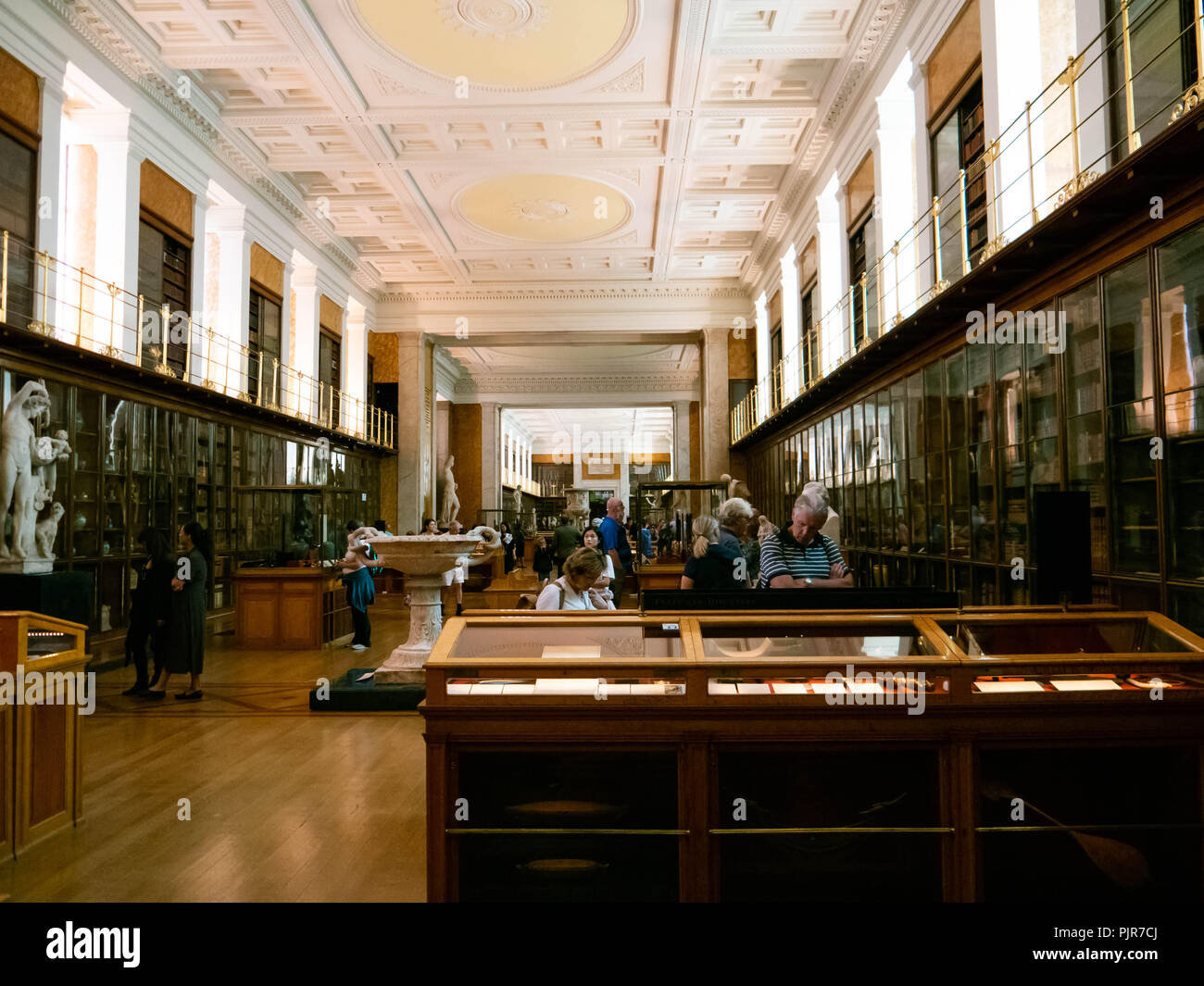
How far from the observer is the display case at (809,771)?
8.74 ft

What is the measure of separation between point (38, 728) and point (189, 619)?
3.20 meters

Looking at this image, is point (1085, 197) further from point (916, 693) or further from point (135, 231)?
point (135, 231)

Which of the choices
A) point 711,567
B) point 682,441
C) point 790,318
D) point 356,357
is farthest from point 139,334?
point 682,441

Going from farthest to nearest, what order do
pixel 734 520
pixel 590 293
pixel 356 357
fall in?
pixel 590 293 < pixel 356 357 < pixel 734 520

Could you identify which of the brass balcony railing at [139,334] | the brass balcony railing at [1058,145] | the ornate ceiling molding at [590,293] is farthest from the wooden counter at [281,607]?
the ornate ceiling molding at [590,293]

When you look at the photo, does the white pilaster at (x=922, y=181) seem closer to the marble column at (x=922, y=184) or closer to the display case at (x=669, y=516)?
the marble column at (x=922, y=184)

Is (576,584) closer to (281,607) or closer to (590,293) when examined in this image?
(281,607)

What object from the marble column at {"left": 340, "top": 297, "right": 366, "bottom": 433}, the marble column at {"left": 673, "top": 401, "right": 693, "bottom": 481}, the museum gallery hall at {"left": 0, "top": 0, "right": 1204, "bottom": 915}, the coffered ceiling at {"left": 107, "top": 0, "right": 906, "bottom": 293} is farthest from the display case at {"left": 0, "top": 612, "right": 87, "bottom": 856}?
the marble column at {"left": 673, "top": 401, "right": 693, "bottom": 481}

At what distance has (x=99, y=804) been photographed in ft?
13.4

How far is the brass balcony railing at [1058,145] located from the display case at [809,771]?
2.84 meters

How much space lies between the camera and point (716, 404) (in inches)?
779

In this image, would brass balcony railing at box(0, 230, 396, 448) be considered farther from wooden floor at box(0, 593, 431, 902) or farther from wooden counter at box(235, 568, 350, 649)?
wooden floor at box(0, 593, 431, 902)

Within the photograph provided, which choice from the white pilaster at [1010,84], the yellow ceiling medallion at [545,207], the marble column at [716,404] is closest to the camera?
the white pilaster at [1010,84]
